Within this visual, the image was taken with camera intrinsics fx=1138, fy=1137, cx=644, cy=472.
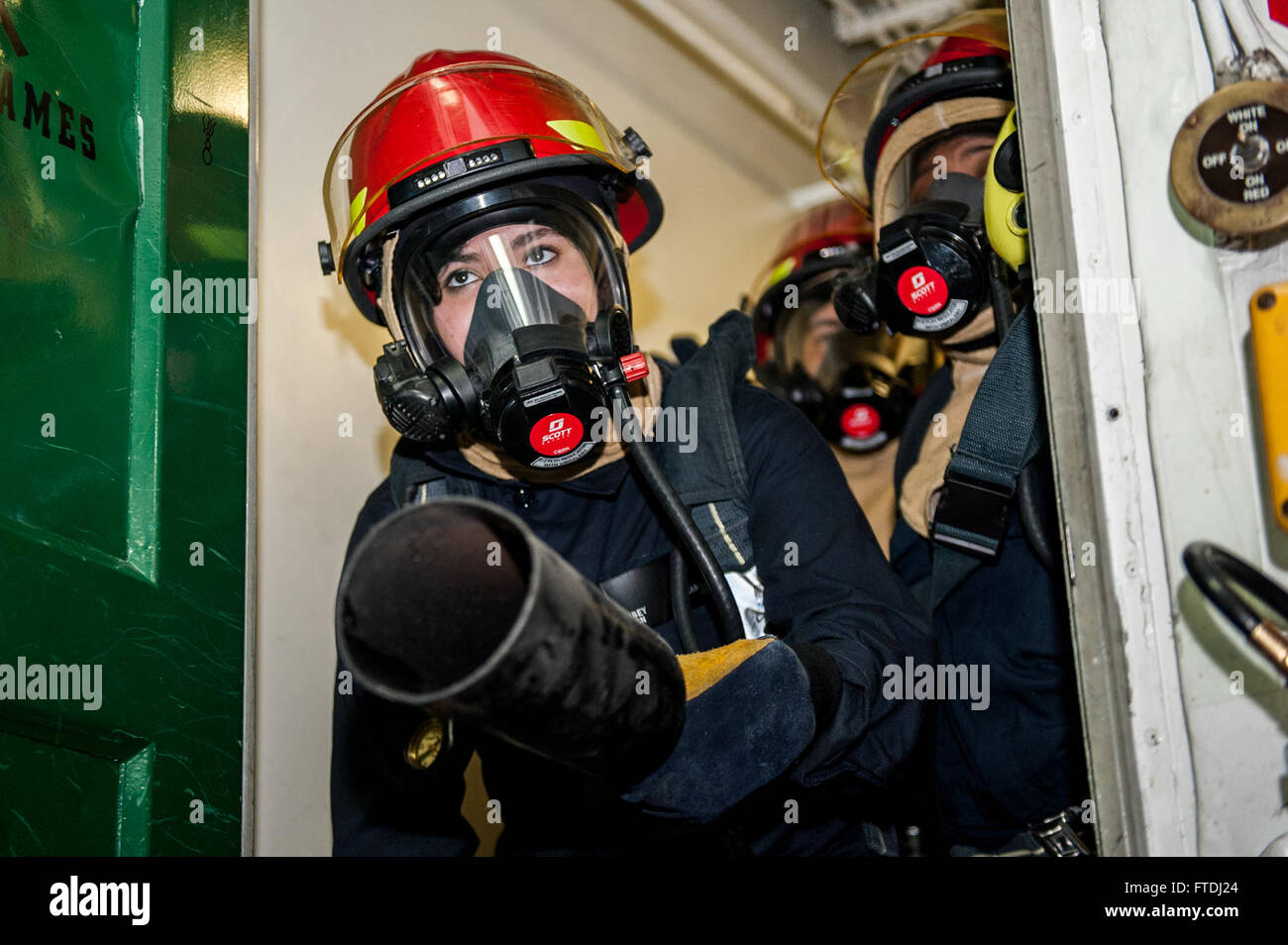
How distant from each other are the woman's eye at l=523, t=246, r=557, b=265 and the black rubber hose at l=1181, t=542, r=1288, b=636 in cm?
126

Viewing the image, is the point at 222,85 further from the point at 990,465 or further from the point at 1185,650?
the point at 1185,650

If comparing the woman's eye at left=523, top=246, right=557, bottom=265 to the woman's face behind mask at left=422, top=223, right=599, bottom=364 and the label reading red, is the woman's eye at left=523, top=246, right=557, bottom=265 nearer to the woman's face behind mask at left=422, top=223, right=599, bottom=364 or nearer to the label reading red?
the woman's face behind mask at left=422, top=223, right=599, bottom=364

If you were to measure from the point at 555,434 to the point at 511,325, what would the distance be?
230 millimetres

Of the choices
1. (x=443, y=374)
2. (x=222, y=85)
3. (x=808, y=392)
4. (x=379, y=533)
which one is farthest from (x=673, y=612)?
(x=808, y=392)

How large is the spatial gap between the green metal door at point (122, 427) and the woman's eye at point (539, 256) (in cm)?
65

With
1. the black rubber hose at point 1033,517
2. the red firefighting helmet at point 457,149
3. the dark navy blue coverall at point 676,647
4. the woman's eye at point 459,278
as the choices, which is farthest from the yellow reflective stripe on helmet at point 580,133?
the black rubber hose at point 1033,517

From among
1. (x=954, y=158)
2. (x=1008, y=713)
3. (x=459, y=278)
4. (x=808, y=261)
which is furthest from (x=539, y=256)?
(x=808, y=261)

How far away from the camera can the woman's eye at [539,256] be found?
2.07 metres

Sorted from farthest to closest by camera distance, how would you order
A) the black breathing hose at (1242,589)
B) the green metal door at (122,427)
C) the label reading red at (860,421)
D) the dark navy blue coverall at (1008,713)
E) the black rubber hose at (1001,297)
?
the label reading red at (860,421), the black rubber hose at (1001,297), the dark navy blue coverall at (1008,713), the green metal door at (122,427), the black breathing hose at (1242,589)

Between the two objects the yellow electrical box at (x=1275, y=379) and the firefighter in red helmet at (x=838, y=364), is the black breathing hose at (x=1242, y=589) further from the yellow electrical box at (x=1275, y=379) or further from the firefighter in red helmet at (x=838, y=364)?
the firefighter in red helmet at (x=838, y=364)

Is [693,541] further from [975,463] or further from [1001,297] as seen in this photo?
[1001,297]
